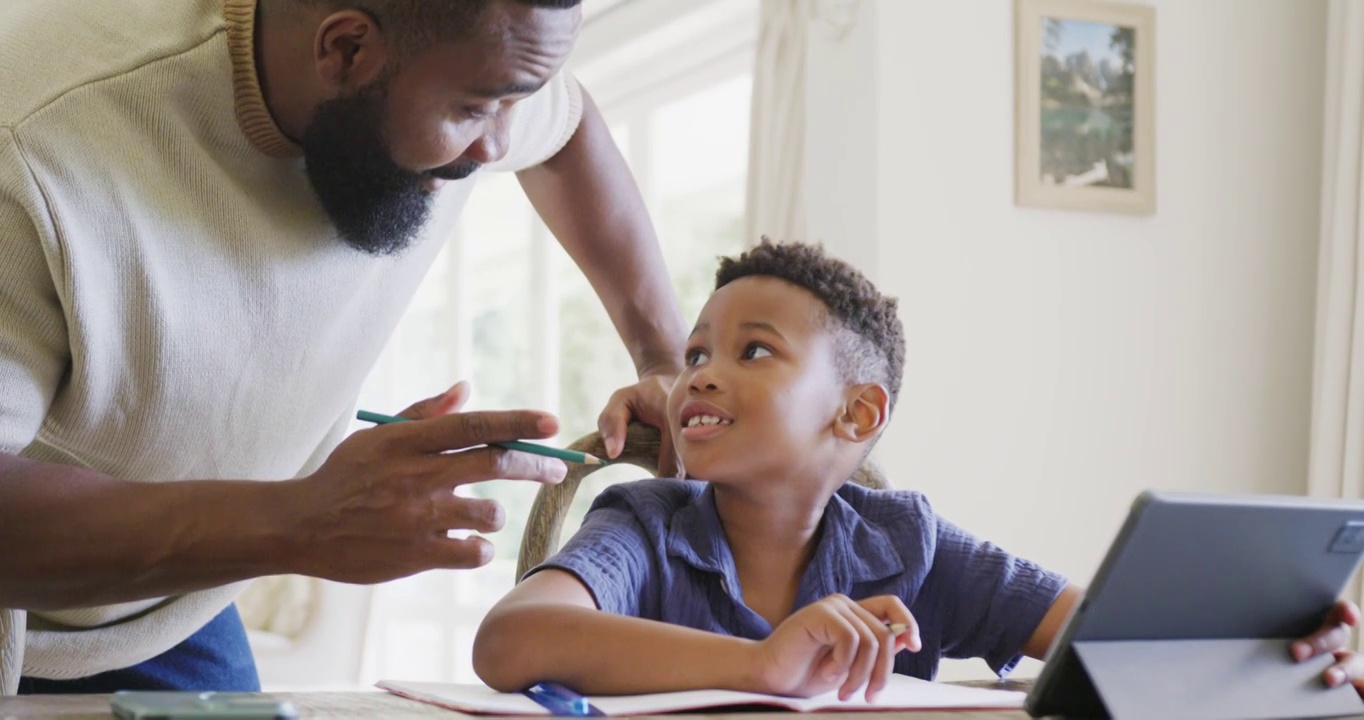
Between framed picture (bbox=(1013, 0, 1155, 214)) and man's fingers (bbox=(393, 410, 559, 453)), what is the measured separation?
258cm

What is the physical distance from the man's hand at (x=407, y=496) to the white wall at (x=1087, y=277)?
7.28 ft

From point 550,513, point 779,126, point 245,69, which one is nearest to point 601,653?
point 550,513

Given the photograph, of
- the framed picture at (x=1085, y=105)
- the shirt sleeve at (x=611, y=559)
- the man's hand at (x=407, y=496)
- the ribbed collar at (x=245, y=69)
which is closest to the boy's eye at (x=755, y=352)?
the shirt sleeve at (x=611, y=559)

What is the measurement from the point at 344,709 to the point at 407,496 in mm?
194

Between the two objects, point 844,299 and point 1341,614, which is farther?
point 844,299

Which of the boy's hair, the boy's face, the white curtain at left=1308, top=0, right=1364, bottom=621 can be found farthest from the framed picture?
the boy's face

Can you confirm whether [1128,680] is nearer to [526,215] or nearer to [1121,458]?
[1121,458]

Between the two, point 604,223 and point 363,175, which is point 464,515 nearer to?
point 363,175

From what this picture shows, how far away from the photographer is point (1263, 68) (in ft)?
11.8

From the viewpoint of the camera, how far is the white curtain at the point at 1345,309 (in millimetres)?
3201

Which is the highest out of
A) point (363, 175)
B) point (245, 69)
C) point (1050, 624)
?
point (245, 69)

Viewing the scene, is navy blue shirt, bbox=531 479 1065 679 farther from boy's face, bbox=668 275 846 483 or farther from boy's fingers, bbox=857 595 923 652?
boy's fingers, bbox=857 595 923 652

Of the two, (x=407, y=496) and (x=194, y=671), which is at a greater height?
(x=407, y=496)

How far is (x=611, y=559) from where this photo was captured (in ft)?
4.03
